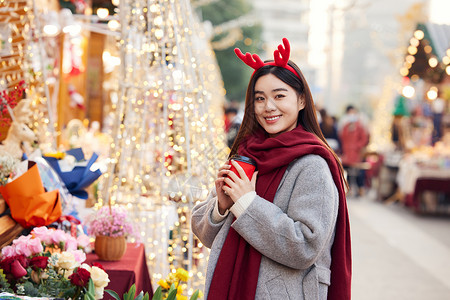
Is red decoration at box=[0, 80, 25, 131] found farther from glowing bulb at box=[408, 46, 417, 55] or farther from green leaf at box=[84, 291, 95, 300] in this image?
glowing bulb at box=[408, 46, 417, 55]

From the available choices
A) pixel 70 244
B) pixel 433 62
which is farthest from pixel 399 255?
pixel 70 244

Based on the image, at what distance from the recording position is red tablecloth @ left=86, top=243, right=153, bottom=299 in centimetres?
308

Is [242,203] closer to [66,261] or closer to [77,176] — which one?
[66,261]

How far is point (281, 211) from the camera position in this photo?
216 centimetres

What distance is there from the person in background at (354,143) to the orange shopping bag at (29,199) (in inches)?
421

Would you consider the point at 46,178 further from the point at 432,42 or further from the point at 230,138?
the point at 432,42

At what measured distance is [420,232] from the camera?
368 inches

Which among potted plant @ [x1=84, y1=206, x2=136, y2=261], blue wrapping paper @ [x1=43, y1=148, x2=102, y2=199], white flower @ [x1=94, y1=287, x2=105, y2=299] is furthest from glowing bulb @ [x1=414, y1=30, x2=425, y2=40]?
white flower @ [x1=94, y1=287, x2=105, y2=299]

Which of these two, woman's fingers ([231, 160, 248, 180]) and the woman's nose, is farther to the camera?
the woman's nose

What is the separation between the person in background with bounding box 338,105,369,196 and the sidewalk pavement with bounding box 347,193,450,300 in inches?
77.6

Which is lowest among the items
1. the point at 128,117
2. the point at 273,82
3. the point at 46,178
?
the point at 46,178

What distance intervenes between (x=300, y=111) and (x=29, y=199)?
1653 mm

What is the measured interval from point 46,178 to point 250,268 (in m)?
1.77

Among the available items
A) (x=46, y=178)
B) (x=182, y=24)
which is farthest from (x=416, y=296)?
(x=46, y=178)
